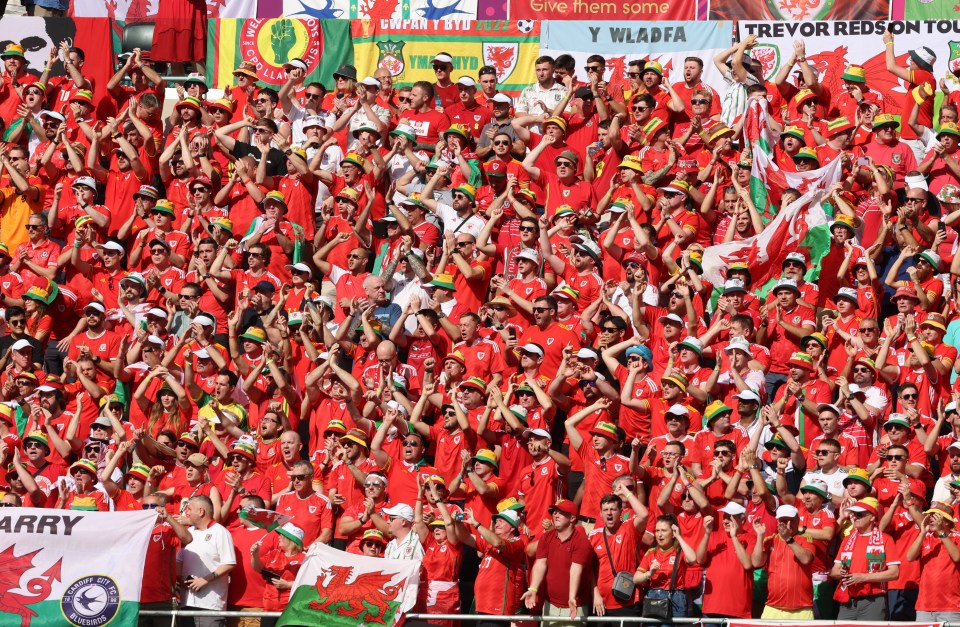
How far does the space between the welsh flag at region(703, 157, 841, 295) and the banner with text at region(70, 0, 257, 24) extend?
26.4ft

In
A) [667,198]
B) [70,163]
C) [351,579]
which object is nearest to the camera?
[351,579]

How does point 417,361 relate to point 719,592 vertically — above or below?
above

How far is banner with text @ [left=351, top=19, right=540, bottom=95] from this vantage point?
2388cm

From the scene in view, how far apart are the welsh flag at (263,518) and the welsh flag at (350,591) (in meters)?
1.07

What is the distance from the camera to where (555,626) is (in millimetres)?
15734

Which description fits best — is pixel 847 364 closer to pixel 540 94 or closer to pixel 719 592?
pixel 719 592

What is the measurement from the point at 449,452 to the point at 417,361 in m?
1.57

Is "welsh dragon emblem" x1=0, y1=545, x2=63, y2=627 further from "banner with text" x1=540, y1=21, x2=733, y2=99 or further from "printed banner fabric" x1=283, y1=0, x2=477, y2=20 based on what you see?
"printed banner fabric" x1=283, y1=0, x2=477, y2=20

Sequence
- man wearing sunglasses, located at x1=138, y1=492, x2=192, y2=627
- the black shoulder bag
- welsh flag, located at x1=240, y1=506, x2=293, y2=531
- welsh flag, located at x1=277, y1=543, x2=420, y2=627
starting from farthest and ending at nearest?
1. welsh flag, located at x1=240, y1=506, x2=293, y2=531
2. man wearing sunglasses, located at x1=138, y1=492, x2=192, y2=627
3. welsh flag, located at x1=277, y1=543, x2=420, y2=627
4. the black shoulder bag

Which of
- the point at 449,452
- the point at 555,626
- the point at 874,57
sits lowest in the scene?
the point at 555,626

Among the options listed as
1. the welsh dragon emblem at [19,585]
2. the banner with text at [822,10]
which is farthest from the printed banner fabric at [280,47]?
the welsh dragon emblem at [19,585]

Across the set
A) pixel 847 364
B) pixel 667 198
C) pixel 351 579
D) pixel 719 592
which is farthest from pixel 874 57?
pixel 351 579

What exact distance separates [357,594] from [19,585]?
9.06ft

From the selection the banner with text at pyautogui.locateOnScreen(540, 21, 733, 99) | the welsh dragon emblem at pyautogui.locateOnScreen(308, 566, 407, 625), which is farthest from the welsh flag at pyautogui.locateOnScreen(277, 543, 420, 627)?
the banner with text at pyautogui.locateOnScreen(540, 21, 733, 99)
